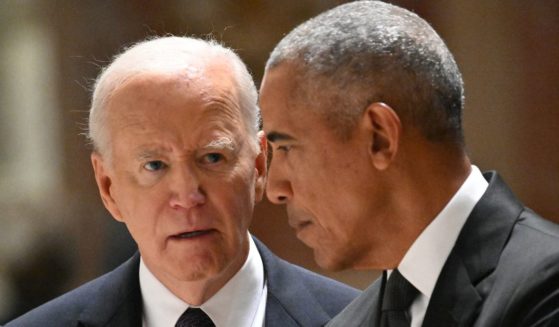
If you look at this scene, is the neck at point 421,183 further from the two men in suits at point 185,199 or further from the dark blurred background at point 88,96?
the dark blurred background at point 88,96

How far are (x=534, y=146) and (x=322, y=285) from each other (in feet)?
6.84

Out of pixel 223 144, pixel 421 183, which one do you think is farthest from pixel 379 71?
pixel 223 144

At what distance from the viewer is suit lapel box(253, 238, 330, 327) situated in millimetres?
2988

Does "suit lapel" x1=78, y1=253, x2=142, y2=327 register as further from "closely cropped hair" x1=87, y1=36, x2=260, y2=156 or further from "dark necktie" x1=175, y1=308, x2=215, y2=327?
"closely cropped hair" x1=87, y1=36, x2=260, y2=156

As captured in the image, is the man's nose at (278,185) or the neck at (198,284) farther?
the neck at (198,284)

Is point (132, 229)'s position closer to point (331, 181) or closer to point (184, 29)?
point (331, 181)

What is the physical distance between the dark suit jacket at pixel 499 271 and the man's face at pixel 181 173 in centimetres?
75

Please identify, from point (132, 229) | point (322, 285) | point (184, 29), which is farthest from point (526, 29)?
point (132, 229)

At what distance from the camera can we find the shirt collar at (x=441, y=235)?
2395mm

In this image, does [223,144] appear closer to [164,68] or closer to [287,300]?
[164,68]

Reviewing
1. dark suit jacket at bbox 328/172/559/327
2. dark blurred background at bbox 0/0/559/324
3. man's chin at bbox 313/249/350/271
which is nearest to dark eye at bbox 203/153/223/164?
man's chin at bbox 313/249/350/271

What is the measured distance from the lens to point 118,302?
3020mm

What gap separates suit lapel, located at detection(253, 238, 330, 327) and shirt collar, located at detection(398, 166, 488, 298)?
0.65 m

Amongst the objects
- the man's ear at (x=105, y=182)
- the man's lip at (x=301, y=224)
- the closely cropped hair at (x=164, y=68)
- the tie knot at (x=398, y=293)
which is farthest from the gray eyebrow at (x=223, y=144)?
the tie knot at (x=398, y=293)
